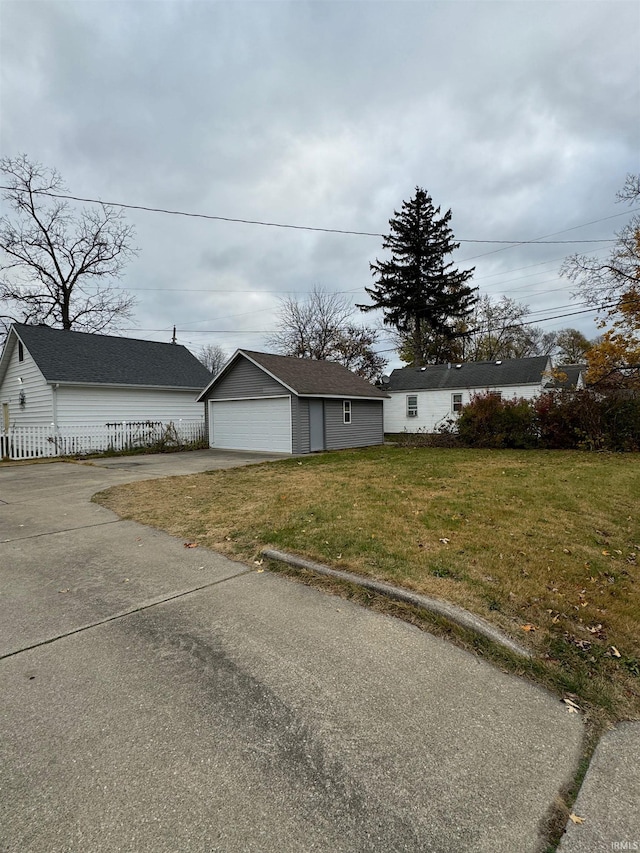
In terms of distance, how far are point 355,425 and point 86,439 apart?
34.6 ft

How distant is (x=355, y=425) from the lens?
1859cm

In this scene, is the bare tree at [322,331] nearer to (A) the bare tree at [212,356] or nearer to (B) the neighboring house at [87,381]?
(B) the neighboring house at [87,381]

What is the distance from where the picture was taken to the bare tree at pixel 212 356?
5647cm

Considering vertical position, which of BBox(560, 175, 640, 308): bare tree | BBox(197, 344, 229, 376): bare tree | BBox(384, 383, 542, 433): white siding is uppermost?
BBox(197, 344, 229, 376): bare tree

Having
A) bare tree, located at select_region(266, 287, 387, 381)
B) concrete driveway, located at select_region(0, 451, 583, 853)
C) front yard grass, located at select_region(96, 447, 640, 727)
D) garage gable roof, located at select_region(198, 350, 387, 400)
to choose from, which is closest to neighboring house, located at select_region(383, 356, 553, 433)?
bare tree, located at select_region(266, 287, 387, 381)

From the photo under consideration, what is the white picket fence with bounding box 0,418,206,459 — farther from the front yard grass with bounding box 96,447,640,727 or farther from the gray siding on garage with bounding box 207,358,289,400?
the front yard grass with bounding box 96,447,640,727

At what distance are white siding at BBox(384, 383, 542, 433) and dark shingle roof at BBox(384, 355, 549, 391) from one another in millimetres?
286

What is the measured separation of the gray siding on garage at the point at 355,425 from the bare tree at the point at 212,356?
4022cm

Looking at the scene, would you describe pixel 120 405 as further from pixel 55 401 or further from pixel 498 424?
pixel 498 424

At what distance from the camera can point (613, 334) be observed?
17344 millimetres

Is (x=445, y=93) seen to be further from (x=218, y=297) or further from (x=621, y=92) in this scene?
(x=218, y=297)

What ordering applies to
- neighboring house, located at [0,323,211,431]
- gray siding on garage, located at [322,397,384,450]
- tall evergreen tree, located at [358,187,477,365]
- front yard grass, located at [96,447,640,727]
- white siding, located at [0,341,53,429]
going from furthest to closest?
tall evergreen tree, located at [358,187,477,365], gray siding on garage, located at [322,397,384,450], white siding, located at [0,341,53,429], neighboring house, located at [0,323,211,431], front yard grass, located at [96,447,640,727]

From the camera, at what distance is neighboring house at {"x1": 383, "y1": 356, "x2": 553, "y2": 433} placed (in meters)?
24.3

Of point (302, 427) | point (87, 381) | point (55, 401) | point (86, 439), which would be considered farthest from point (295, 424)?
point (55, 401)
